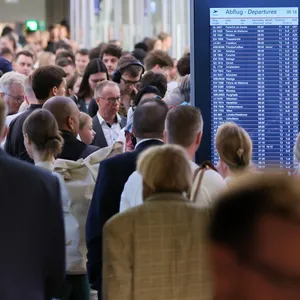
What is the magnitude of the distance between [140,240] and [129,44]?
22.3 metres

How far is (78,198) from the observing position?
6051 millimetres

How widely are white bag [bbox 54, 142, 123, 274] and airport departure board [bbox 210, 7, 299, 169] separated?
1166 mm

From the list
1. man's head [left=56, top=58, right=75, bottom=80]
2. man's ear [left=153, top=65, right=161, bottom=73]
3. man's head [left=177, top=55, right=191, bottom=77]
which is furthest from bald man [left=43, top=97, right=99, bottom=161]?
man's head [left=56, top=58, right=75, bottom=80]

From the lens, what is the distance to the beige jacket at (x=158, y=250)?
4.36 meters

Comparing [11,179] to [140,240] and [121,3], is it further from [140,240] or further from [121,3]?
[121,3]

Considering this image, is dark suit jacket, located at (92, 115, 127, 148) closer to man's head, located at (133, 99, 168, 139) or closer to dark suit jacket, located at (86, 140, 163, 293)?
man's head, located at (133, 99, 168, 139)

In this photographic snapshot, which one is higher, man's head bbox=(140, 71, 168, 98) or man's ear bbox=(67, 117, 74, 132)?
man's head bbox=(140, 71, 168, 98)

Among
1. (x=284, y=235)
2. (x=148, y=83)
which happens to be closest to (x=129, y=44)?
(x=148, y=83)

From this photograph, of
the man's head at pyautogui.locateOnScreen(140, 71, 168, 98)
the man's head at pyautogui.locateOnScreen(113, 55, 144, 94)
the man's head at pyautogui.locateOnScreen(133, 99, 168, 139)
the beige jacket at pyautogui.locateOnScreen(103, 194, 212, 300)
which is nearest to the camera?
the beige jacket at pyautogui.locateOnScreen(103, 194, 212, 300)

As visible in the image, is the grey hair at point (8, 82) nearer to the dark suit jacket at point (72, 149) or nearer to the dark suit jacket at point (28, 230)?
the dark suit jacket at point (72, 149)

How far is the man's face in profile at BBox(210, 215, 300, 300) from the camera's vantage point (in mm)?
1523

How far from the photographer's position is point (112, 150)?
21.1ft

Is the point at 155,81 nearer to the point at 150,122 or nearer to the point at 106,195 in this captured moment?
the point at 150,122


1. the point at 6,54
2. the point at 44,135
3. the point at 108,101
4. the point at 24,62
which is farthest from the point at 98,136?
the point at 6,54
